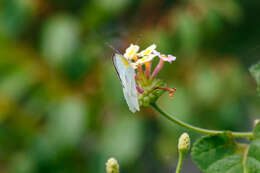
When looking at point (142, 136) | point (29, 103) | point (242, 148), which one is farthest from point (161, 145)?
point (242, 148)

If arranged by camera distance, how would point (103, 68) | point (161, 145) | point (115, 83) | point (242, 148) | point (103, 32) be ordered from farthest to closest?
point (103, 32) < point (161, 145) < point (103, 68) < point (115, 83) < point (242, 148)

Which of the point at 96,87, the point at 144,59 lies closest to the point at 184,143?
the point at 144,59

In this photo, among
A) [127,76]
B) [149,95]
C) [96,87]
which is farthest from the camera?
[96,87]

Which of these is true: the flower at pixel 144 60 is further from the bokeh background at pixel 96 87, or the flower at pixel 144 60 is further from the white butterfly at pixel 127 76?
the bokeh background at pixel 96 87

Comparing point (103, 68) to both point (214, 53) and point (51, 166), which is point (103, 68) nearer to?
point (51, 166)

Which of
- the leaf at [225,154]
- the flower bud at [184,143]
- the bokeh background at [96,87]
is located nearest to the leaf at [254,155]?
the leaf at [225,154]

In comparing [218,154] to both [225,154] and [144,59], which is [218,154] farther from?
[144,59]
